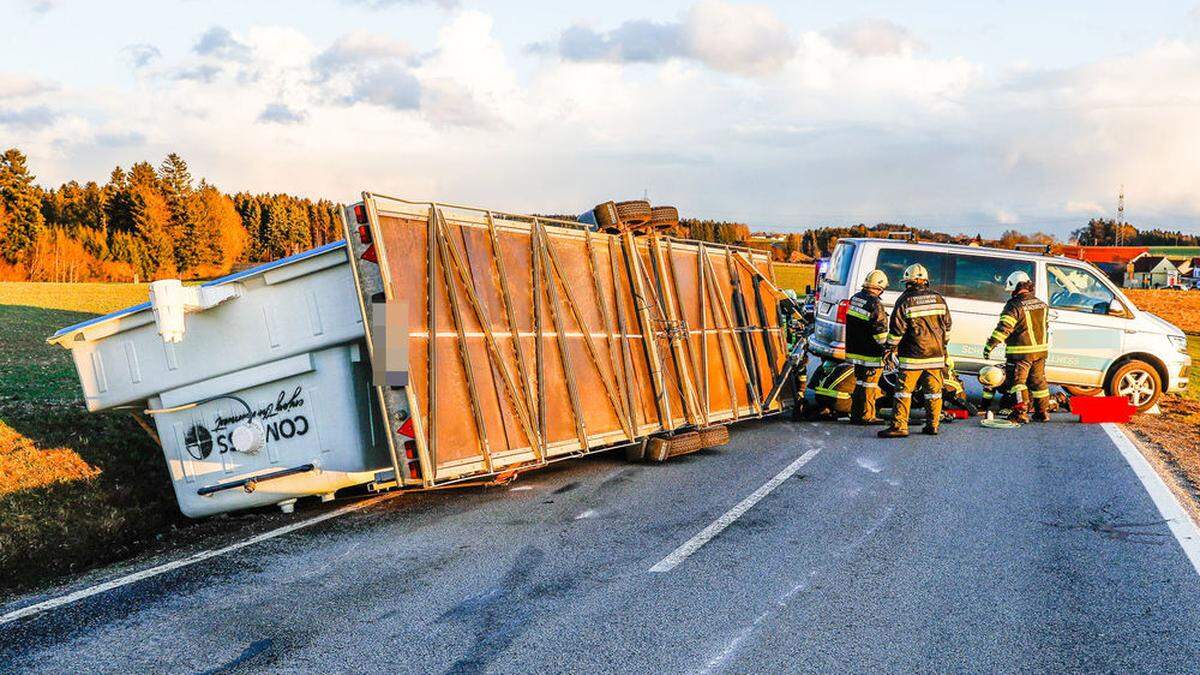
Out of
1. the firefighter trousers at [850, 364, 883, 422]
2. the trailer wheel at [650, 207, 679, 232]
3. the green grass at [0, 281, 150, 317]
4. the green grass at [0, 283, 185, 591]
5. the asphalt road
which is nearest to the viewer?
the asphalt road

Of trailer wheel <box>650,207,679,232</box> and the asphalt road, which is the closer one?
the asphalt road

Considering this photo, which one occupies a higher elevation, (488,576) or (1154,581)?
(488,576)

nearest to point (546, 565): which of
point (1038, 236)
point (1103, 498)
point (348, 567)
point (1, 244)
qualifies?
point (348, 567)

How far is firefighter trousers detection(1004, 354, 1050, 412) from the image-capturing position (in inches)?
459

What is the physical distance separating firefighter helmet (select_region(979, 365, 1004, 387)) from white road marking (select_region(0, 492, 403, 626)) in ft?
26.3

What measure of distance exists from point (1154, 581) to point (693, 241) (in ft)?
21.5

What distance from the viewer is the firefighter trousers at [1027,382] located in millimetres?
11656

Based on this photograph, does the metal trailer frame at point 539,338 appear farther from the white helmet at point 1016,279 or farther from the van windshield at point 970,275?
the white helmet at point 1016,279

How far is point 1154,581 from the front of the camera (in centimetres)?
550

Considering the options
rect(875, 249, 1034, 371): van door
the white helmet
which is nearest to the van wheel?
rect(875, 249, 1034, 371): van door

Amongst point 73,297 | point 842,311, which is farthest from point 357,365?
point 73,297

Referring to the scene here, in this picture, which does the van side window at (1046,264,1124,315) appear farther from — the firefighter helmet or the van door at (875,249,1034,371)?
the firefighter helmet

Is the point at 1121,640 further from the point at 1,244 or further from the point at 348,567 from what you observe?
the point at 1,244

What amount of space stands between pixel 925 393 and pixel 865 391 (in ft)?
2.33
